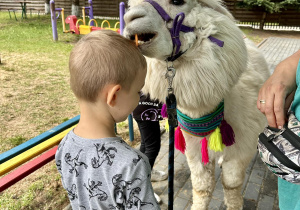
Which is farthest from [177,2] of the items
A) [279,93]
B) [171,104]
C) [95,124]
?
[95,124]

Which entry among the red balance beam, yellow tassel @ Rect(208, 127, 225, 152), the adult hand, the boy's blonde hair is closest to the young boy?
the boy's blonde hair

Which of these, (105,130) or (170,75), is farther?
(170,75)

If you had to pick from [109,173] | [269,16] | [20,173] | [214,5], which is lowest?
[269,16]

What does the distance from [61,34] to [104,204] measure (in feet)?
35.2

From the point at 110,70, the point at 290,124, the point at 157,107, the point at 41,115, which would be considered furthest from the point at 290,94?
the point at 41,115

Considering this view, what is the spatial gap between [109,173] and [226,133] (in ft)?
3.27

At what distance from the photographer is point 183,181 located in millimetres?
2689

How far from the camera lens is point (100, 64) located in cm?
89

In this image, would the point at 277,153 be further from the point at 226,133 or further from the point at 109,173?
the point at 226,133

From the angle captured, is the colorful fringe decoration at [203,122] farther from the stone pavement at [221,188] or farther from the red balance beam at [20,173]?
the red balance beam at [20,173]

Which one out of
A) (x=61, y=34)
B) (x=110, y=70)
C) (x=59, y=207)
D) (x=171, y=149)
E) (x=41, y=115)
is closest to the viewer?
(x=110, y=70)

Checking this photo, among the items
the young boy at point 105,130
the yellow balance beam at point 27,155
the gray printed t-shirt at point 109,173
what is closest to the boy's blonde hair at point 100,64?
the young boy at point 105,130

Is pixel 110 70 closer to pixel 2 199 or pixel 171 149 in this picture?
pixel 171 149

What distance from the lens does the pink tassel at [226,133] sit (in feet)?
5.53
